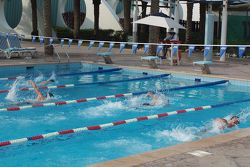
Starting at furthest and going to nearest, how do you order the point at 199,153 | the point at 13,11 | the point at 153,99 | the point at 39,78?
the point at 13,11
the point at 39,78
the point at 153,99
the point at 199,153

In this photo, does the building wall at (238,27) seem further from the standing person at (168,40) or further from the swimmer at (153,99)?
the swimmer at (153,99)

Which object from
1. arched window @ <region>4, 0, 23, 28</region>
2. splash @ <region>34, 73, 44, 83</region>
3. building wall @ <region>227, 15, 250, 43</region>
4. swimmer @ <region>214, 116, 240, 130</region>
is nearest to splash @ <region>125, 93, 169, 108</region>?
swimmer @ <region>214, 116, 240, 130</region>

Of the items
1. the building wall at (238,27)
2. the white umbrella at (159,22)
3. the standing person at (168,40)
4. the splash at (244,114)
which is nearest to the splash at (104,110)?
the splash at (244,114)

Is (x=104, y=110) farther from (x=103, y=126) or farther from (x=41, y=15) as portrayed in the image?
(x=41, y=15)

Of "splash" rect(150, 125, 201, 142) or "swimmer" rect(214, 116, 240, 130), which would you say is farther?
"swimmer" rect(214, 116, 240, 130)

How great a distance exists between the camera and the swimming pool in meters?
7.52

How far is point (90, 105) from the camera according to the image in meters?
11.3

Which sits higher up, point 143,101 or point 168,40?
point 168,40

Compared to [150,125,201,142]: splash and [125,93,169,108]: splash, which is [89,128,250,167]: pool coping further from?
[125,93,169,108]: splash

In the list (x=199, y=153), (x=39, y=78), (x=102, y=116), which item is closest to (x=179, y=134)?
(x=102, y=116)

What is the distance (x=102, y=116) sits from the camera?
1031cm

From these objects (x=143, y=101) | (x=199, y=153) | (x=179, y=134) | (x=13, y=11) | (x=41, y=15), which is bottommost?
(x=179, y=134)

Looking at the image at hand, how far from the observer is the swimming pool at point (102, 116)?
7.52m

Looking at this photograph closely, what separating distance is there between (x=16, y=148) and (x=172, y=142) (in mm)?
2815
